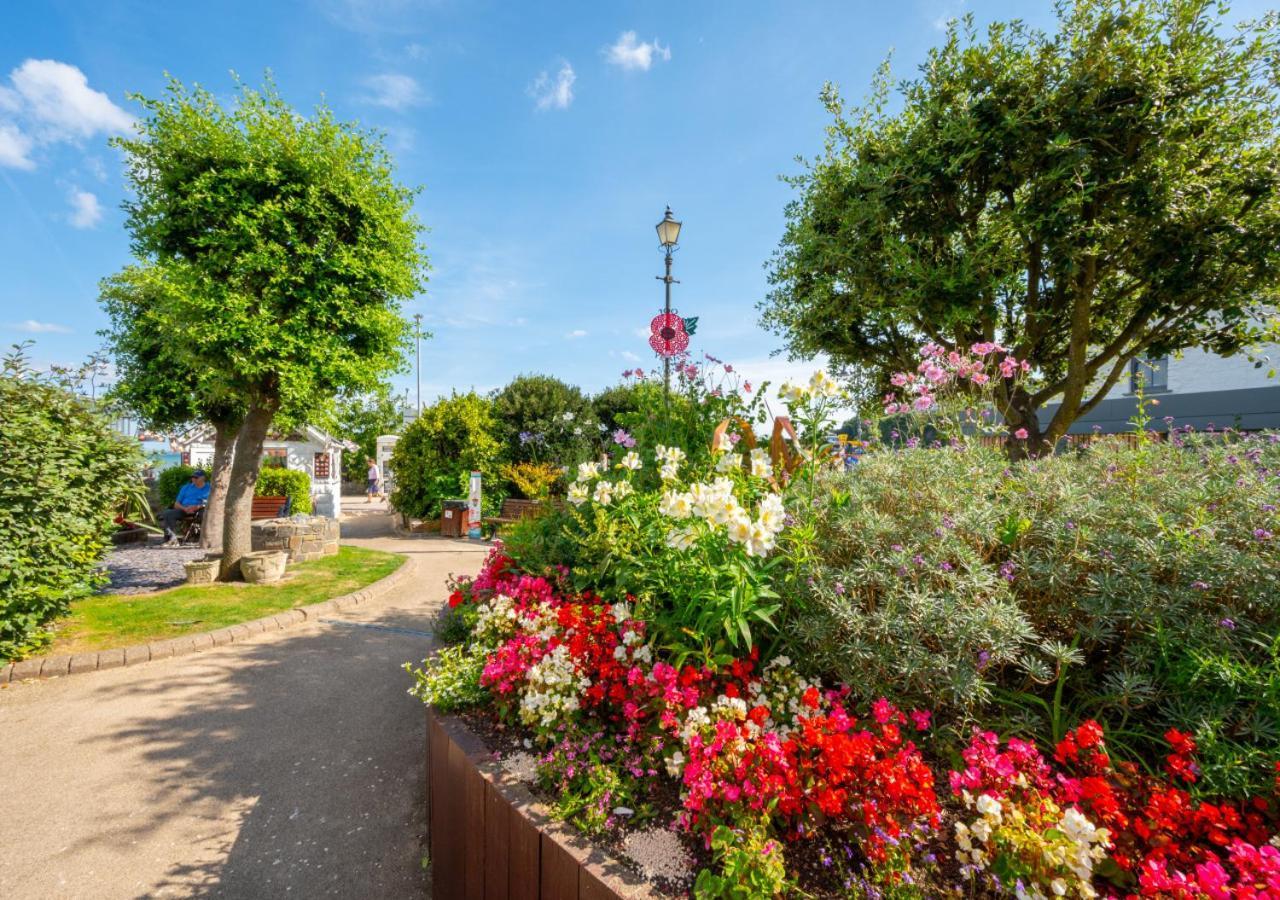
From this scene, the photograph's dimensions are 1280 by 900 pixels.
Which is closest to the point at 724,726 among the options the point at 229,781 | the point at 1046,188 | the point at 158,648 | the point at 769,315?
the point at 229,781

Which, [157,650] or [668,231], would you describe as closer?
[157,650]

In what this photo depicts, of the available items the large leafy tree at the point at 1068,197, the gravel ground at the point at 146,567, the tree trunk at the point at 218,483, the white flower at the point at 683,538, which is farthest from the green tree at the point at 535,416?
the white flower at the point at 683,538

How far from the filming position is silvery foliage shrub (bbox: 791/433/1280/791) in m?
1.61

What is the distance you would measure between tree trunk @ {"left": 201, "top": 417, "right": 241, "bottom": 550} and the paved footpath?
23.8ft

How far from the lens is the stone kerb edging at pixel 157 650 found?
440cm

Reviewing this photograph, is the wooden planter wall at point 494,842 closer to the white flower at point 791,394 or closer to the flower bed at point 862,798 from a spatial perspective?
the flower bed at point 862,798

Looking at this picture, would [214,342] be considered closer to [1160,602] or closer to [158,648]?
[158,648]

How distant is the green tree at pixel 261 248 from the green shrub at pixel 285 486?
7439mm

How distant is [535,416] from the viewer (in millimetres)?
15195

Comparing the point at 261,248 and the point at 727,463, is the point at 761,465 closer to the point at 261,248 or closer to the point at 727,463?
the point at 727,463

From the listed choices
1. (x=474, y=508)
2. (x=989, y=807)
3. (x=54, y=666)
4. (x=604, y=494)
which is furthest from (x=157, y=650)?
(x=474, y=508)

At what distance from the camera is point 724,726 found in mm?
1723

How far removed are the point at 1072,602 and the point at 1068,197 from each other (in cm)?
566

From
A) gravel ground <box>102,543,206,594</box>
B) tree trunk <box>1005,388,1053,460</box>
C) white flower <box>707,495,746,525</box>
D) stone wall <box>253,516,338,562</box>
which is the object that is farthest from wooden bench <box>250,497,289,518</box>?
tree trunk <box>1005,388,1053,460</box>
